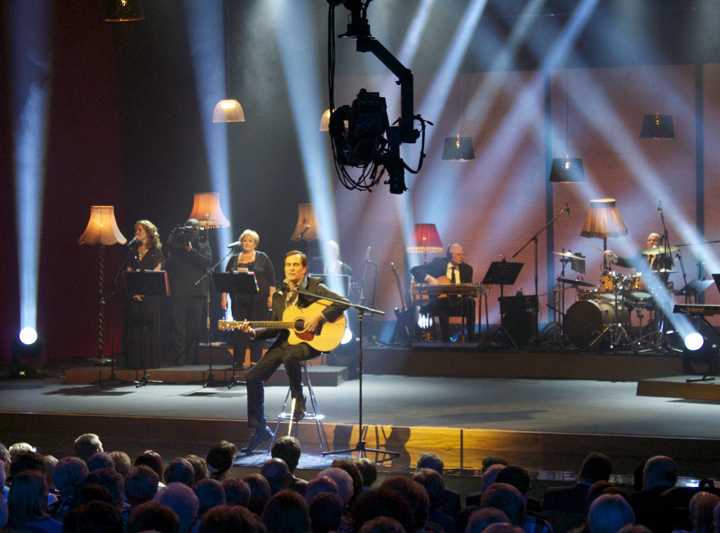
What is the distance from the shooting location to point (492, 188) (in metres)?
12.9

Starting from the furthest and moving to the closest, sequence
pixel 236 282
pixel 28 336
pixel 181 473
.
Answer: pixel 28 336 → pixel 236 282 → pixel 181 473

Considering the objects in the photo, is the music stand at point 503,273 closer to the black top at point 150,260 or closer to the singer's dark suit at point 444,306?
Answer: the singer's dark suit at point 444,306

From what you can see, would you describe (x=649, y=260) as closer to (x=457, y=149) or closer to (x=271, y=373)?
(x=457, y=149)

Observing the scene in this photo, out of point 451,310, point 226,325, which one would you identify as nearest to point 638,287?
point 451,310

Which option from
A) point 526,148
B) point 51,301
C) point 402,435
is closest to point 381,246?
point 526,148

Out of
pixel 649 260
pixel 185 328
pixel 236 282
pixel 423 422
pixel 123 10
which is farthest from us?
pixel 649 260

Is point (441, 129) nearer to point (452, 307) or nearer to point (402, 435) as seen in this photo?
point (452, 307)

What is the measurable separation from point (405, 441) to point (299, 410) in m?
0.87

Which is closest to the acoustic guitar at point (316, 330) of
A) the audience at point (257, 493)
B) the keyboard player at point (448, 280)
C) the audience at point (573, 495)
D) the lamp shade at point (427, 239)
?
the audience at point (573, 495)

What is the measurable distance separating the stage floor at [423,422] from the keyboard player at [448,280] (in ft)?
7.87

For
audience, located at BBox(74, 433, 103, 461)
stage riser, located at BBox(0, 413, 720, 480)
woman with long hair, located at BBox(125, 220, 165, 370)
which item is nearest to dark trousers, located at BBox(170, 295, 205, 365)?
woman with long hair, located at BBox(125, 220, 165, 370)

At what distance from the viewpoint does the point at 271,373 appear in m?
6.09

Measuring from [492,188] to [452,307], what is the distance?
9.70 feet

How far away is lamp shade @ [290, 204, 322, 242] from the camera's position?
1060cm
